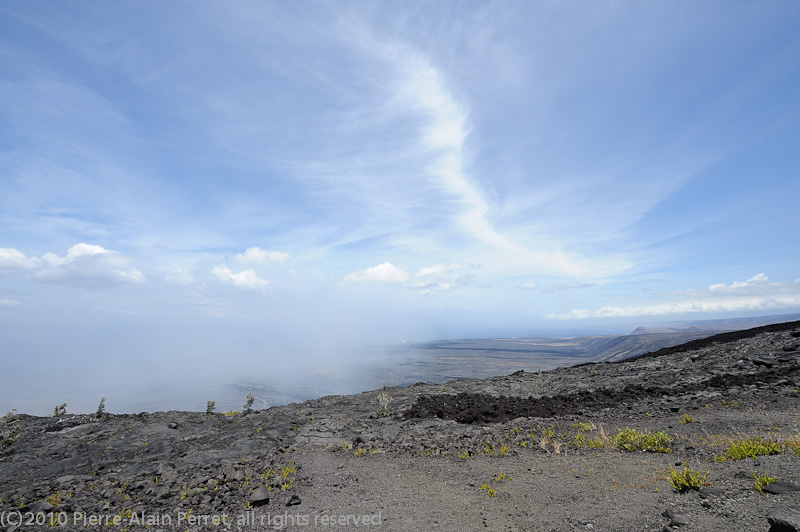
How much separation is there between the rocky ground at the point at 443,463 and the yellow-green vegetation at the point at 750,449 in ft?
0.31

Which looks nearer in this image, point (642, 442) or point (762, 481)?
point (762, 481)

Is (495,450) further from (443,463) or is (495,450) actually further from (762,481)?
(762,481)

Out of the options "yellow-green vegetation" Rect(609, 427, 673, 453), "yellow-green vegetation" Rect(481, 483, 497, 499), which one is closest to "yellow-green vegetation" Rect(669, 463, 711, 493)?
"yellow-green vegetation" Rect(609, 427, 673, 453)

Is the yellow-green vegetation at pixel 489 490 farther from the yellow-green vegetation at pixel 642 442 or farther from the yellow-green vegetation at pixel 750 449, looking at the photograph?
the yellow-green vegetation at pixel 750 449

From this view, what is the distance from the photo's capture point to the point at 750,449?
347 inches

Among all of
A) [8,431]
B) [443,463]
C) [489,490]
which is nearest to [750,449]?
[489,490]

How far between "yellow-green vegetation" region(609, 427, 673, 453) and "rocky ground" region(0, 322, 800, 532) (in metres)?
0.08

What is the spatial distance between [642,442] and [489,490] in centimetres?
603

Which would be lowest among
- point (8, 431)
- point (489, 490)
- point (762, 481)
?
point (489, 490)

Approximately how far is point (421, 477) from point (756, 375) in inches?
751

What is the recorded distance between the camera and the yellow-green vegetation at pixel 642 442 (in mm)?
10657

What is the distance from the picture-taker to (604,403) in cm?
1758

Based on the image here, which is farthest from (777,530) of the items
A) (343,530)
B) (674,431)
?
(674,431)

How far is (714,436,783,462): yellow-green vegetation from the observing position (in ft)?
28.3
